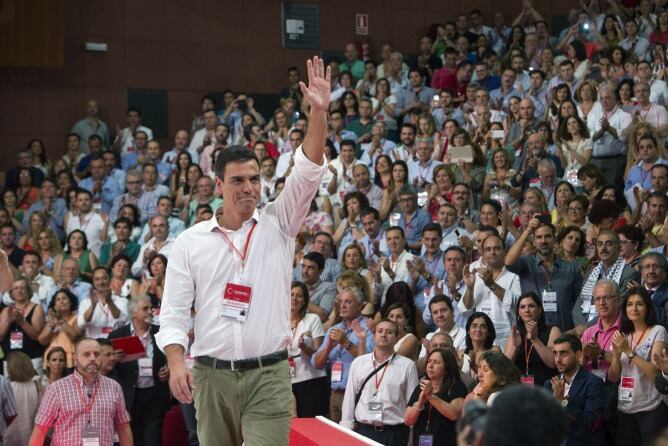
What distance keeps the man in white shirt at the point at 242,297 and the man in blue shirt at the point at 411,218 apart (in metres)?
5.18

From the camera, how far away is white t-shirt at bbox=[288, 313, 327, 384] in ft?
24.5

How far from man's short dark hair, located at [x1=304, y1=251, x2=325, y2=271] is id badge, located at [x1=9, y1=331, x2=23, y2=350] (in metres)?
2.50

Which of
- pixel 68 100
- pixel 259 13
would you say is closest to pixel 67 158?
pixel 68 100

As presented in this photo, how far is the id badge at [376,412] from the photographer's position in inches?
258

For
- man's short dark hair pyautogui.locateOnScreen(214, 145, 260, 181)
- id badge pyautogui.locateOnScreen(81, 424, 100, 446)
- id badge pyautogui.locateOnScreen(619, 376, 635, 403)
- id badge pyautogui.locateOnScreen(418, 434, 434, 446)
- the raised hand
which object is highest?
the raised hand

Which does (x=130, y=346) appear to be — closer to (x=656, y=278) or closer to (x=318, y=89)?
(x=656, y=278)

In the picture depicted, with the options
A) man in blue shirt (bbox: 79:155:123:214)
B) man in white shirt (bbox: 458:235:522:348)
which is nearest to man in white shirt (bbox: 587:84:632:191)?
man in white shirt (bbox: 458:235:522:348)

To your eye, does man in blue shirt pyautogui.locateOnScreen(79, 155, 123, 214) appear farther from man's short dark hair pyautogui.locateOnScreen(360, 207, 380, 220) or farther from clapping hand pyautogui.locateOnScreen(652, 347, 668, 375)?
clapping hand pyautogui.locateOnScreen(652, 347, 668, 375)

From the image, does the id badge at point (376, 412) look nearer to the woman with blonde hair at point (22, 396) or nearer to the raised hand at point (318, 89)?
the woman with blonde hair at point (22, 396)

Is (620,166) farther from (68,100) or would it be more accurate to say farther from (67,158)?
(68,100)

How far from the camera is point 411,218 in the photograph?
29.2 ft

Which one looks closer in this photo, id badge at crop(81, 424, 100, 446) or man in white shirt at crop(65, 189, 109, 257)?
id badge at crop(81, 424, 100, 446)

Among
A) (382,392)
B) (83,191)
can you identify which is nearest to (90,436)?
(382,392)

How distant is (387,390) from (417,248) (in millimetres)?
2305
